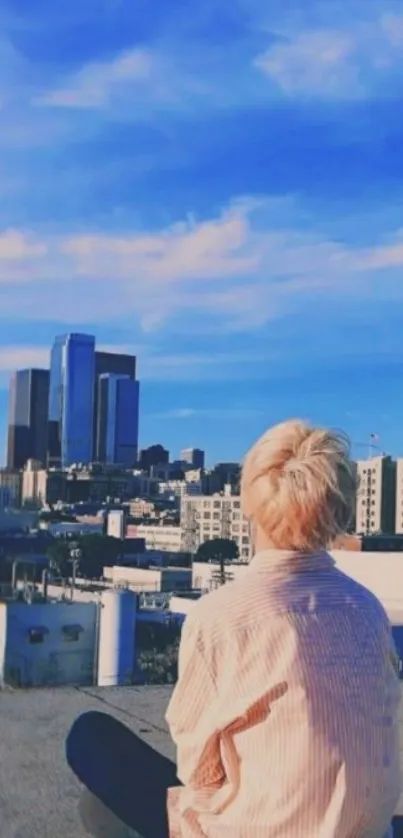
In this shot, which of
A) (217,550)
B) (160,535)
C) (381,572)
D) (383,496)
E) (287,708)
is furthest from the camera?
(160,535)

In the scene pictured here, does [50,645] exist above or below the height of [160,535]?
above

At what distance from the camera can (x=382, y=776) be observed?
1188 millimetres

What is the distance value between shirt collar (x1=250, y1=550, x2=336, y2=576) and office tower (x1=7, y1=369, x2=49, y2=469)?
100203 mm

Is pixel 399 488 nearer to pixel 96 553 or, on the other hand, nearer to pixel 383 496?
pixel 383 496

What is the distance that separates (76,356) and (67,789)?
110 metres

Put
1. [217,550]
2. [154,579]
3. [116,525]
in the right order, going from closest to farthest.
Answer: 1. [154,579]
2. [217,550]
3. [116,525]

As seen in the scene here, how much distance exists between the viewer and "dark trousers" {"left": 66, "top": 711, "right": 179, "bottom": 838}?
4.99 feet

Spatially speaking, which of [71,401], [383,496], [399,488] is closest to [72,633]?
[383,496]

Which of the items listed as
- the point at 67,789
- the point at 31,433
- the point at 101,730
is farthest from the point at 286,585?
the point at 31,433

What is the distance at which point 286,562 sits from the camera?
1.23 meters

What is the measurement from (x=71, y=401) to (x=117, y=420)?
18.2 ft

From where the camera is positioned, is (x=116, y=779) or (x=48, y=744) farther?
(x=48, y=744)

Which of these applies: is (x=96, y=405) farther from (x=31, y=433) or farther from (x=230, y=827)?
(x=230, y=827)

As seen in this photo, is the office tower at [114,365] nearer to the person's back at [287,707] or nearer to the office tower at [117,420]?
the office tower at [117,420]
